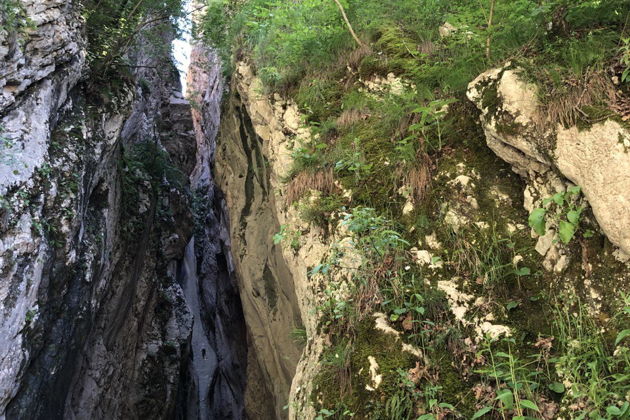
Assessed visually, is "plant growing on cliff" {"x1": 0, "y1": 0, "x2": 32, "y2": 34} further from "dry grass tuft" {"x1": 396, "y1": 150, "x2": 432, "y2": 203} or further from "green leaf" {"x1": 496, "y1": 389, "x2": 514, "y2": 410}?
"green leaf" {"x1": 496, "y1": 389, "x2": 514, "y2": 410}

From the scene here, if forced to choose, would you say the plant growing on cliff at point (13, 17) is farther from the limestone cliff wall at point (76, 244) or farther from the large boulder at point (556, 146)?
the large boulder at point (556, 146)

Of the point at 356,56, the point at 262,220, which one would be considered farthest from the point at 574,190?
the point at 262,220

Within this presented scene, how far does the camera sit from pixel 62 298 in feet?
24.0

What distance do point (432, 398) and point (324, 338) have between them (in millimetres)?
1258

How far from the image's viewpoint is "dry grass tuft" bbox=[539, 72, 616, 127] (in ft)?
10.6

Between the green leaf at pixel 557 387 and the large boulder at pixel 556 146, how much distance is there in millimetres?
976

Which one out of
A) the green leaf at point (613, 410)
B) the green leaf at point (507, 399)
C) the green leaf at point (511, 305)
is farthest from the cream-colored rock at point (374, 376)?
the green leaf at point (613, 410)

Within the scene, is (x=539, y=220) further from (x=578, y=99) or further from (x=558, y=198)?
(x=578, y=99)

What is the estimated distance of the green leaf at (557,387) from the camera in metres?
2.87

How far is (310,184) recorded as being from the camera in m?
5.53

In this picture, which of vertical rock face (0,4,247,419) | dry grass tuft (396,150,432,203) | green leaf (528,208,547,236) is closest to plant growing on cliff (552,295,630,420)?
green leaf (528,208,547,236)

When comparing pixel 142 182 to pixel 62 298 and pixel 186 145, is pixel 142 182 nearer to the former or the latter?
pixel 62 298

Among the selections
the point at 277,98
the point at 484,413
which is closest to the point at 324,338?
the point at 484,413

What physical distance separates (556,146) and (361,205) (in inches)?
78.4
